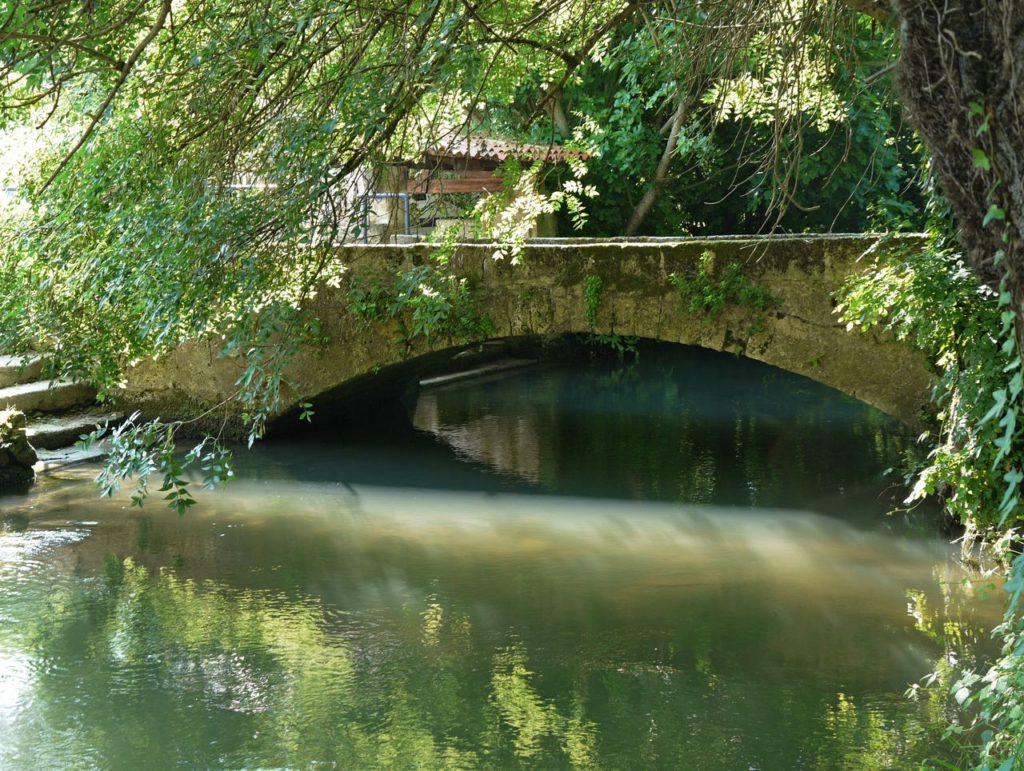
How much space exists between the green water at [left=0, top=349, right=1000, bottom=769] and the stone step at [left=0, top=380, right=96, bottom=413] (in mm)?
1157

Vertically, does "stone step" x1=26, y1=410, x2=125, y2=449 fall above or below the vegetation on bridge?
below

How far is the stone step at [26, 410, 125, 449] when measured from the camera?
10133 millimetres

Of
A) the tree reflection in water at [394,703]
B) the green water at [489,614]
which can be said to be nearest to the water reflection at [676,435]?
the green water at [489,614]

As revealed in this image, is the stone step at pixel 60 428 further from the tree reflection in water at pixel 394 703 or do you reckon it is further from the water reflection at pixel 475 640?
the tree reflection in water at pixel 394 703

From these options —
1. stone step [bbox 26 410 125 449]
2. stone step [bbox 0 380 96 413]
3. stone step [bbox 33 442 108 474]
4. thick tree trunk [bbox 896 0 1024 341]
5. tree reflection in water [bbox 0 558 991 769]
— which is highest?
thick tree trunk [bbox 896 0 1024 341]

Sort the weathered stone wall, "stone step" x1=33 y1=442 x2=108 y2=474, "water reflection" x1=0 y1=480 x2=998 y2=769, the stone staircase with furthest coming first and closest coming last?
the stone staircase, "stone step" x1=33 y1=442 x2=108 y2=474, the weathered stone wall, "water reflection" x1=0 y1=480 x2=998 y2=769

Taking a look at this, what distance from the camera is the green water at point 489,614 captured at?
481 cm

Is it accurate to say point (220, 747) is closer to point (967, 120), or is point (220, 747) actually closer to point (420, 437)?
point (967, 120)

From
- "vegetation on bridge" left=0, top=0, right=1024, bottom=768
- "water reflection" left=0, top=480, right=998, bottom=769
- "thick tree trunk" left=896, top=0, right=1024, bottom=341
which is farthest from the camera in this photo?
"water reflection" left=0, top=480, right=998, bottom=769

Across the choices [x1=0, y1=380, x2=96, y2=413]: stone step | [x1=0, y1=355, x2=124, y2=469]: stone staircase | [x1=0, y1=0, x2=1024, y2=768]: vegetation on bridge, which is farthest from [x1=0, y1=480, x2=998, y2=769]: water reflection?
[x1=0, y1=380, x2=96, y2=413]: stone step

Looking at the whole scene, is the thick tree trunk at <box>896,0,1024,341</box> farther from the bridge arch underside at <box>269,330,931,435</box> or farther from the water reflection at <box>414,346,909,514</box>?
the water reflection at <box>414,346,909,514</box>

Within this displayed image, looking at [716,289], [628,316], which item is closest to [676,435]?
[628,316]

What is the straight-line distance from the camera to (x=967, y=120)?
2209mm

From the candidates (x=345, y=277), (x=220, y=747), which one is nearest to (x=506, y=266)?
(x=345, y=277)
